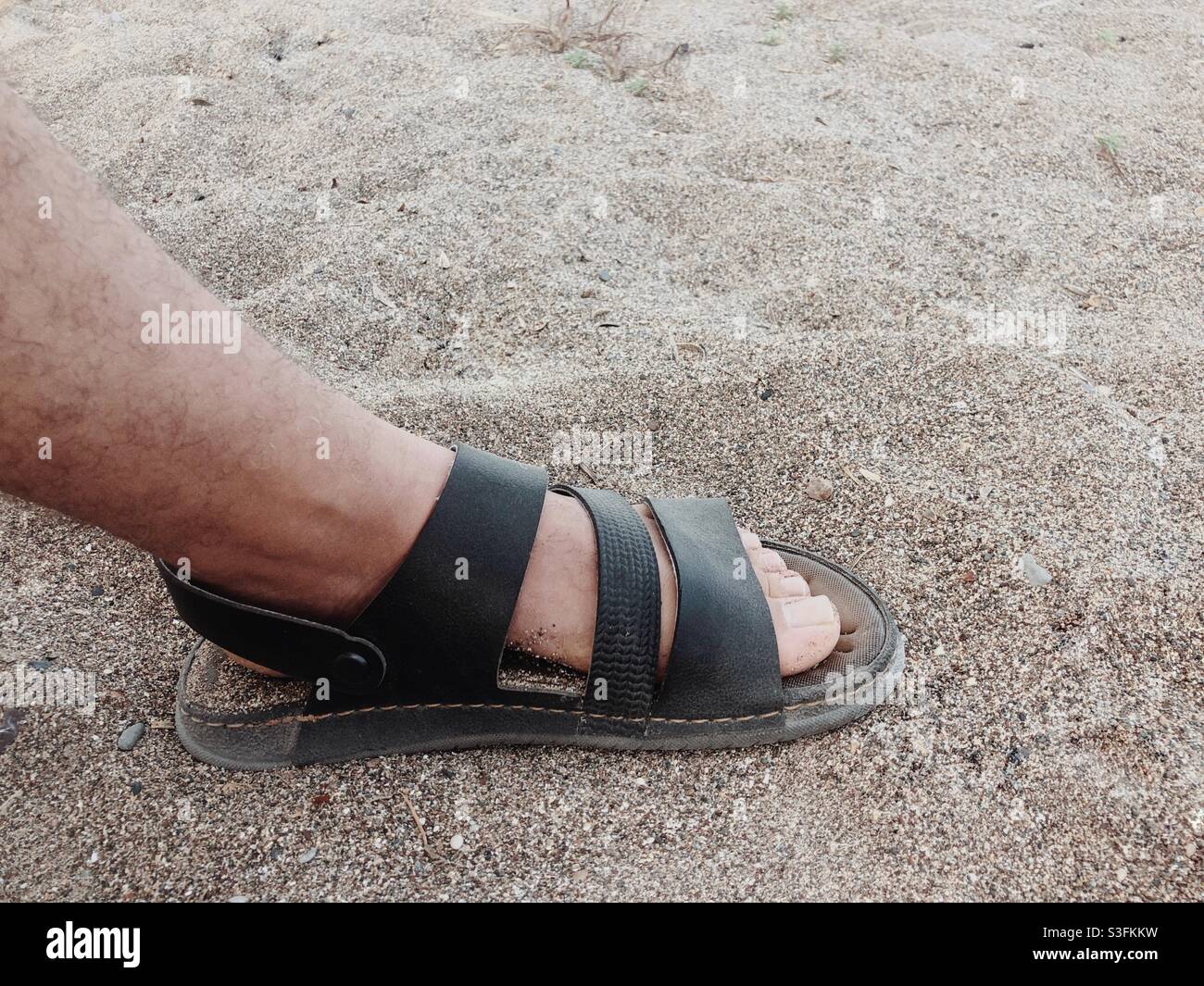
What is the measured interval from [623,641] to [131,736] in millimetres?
606

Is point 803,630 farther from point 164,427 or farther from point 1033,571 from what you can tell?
point 164,427

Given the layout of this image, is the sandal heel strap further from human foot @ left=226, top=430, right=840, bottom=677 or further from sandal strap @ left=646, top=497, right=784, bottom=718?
sandal strap @ left=646, top=497, right=784, bottom=718

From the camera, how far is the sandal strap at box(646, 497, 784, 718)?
102 centimetres

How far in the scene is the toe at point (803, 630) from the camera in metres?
1.09

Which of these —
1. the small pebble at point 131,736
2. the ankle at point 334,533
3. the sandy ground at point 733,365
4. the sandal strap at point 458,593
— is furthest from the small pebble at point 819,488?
the small pebble at point 131,736

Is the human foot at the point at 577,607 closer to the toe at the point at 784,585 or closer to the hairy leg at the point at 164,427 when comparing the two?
the toe at the point at 784,585

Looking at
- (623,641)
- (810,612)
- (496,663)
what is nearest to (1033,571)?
(810,612)

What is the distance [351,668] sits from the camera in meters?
0.95

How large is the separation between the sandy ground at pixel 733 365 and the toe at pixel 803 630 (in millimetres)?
103

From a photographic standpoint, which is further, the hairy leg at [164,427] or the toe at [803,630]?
the toe at [803,630]

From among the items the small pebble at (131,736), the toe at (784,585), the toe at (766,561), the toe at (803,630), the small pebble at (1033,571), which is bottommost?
the small pebble at (131,736)

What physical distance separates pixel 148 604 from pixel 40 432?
0.58m

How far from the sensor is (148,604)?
1236mm
